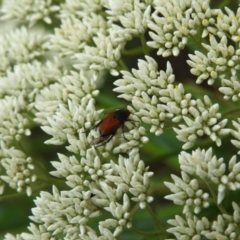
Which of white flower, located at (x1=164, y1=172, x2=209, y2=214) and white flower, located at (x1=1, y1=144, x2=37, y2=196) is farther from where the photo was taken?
white flower, located at (x1=1, y1=144, x2=37, y2=196)

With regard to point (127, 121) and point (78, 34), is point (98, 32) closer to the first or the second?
point (78, 34)

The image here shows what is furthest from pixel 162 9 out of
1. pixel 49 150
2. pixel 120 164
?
pixel 49 150

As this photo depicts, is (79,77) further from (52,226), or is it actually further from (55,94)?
(52,226)

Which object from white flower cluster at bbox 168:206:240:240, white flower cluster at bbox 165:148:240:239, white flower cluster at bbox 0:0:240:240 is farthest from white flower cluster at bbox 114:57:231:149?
white flower cluster at bbox 168:206:240:240

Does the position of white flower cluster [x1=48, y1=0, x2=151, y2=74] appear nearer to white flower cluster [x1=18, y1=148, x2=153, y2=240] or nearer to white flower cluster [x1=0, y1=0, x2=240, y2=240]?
white flower cluster [x1=0, y1=0, x2=240, y2=240]

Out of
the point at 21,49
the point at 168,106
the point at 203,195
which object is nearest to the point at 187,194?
the point at 203,195

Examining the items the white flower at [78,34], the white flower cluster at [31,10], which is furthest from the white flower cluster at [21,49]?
the white flower at [78,34]

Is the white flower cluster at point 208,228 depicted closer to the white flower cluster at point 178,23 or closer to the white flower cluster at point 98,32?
the white flower cluster at point 178,23

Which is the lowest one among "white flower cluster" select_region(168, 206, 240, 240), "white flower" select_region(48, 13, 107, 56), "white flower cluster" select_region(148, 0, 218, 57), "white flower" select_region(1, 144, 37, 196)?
"white flower" select_region(1, 144, 37, 196)
